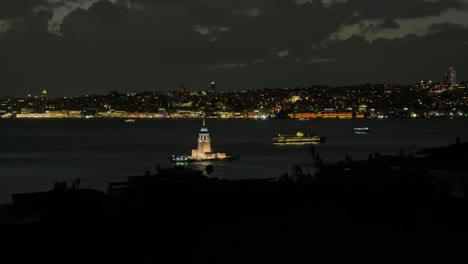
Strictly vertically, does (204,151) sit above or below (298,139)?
above

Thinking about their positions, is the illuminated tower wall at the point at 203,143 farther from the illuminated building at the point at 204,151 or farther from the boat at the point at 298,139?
the boat at the point at 298,139

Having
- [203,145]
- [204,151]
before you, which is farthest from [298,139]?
[204,151]

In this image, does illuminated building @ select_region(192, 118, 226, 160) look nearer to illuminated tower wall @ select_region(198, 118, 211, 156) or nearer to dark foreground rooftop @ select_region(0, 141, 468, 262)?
illuminated tower wall @ select_region(198, 118, 211, 156)

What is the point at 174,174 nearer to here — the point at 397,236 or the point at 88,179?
the point at 397,236

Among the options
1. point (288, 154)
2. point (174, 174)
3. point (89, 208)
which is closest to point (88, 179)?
point (288, 154)

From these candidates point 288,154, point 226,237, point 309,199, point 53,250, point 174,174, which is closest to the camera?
point 53,250

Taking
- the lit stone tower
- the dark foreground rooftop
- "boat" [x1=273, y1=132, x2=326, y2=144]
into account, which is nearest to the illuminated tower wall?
the lit stone tower

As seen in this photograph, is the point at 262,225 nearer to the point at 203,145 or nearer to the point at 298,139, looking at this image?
the point at 203,145

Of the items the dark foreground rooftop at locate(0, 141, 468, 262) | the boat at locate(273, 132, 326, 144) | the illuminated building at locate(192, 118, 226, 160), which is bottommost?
the boat at locate(273, 132, 326, 144)

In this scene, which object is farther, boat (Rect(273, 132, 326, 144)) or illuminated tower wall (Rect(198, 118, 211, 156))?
boat (Rect(273, 132, 326, 144))

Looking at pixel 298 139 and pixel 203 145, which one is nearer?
pixel 203 145

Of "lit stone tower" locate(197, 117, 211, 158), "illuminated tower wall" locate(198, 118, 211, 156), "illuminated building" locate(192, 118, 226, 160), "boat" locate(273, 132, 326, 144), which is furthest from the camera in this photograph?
"boat" locate(273, 132, 326, 144)
